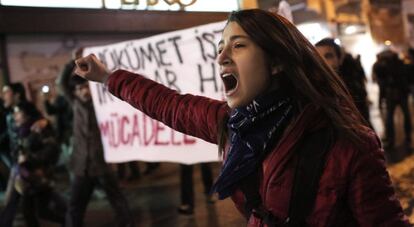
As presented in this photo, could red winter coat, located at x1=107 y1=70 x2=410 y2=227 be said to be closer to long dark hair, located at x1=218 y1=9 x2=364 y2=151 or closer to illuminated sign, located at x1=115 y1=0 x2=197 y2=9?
long dark hair, located at x1=218 y1=9 x2=364 y2=151

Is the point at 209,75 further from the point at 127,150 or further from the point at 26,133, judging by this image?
the point at 26,133

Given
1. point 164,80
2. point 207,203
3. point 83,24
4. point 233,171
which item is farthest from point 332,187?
point 83,24

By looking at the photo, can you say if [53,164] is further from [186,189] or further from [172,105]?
[172,105]

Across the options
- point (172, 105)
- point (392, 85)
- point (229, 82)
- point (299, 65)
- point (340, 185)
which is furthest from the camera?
point (392, 85)

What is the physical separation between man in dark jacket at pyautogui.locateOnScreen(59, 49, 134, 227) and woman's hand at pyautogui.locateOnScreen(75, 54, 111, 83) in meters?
2.73

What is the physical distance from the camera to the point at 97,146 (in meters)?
4.87

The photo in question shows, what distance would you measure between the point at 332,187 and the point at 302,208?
0.33 ft

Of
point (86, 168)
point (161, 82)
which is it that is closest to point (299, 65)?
point (86, 168)

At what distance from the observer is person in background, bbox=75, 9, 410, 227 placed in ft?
4.79

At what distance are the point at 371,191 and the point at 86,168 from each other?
3626 mm

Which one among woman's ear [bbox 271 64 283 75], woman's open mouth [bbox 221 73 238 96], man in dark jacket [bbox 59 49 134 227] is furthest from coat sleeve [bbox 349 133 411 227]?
man in dark jacket [bbox 59 49 134 227]

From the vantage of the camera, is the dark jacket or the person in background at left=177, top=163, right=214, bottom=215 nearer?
the dark jacket

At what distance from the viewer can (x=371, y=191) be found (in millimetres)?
1470

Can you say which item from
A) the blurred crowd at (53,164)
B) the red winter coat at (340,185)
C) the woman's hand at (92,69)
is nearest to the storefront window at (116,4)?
the blurred crowd at (53,164)
